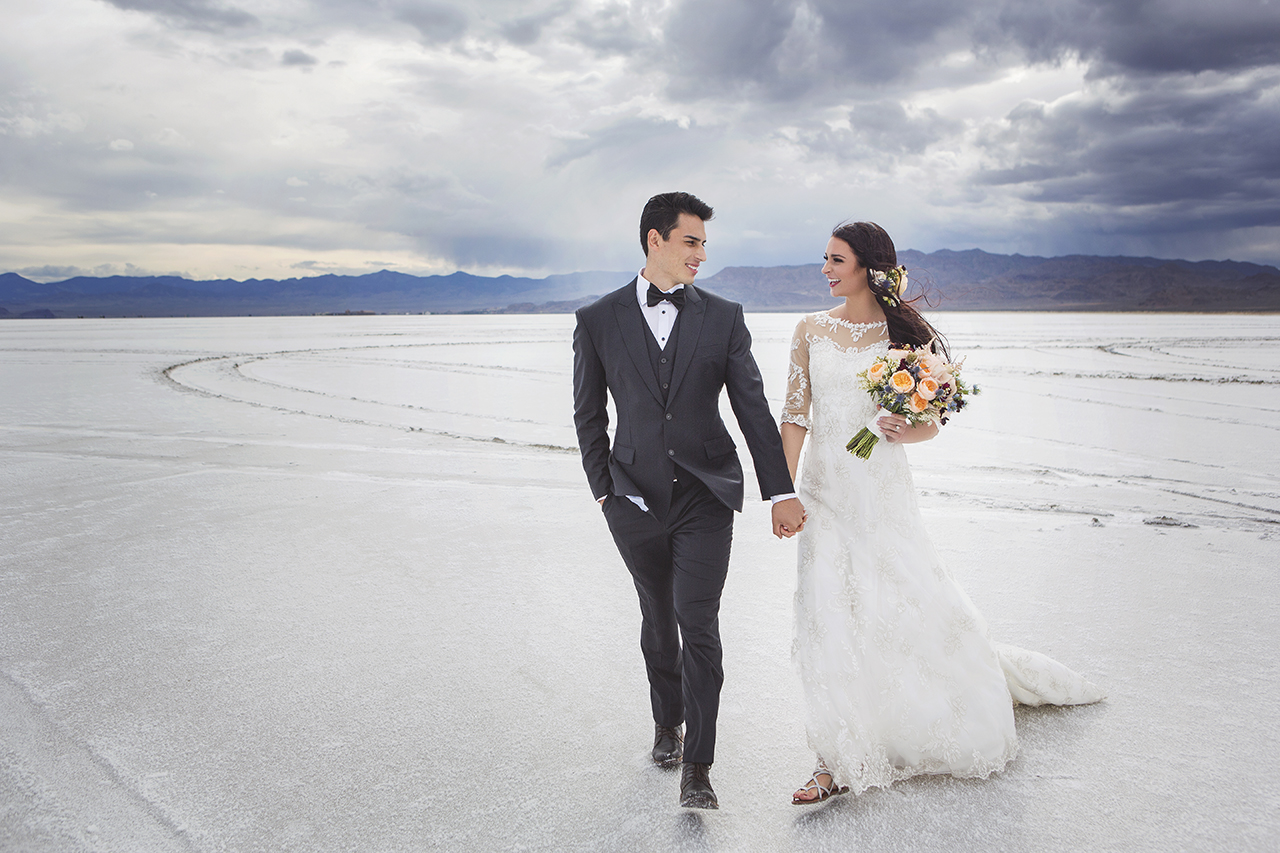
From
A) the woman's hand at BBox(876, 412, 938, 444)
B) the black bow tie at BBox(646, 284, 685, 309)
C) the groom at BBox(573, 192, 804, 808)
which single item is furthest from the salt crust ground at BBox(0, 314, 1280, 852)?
the black bow tie at BBox(646, 284, 685, 309)

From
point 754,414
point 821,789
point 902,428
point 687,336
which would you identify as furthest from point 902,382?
point 821,789

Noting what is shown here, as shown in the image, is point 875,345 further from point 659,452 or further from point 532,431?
point 532,431

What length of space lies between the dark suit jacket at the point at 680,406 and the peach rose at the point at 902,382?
0.47 m

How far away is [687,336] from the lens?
2.79m

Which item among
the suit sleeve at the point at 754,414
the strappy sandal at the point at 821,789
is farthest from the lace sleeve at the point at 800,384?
the strappy sandal at the point at 821,789

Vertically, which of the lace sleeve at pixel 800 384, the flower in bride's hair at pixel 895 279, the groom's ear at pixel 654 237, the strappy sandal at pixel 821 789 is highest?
the groom's ear at pixel 654 237

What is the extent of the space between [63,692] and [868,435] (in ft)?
12.8

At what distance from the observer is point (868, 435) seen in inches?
117

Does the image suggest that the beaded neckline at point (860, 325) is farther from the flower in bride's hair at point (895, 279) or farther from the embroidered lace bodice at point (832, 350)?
the flower in bride's hair at point (895, 279)

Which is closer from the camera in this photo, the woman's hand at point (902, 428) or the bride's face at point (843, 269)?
the woman's hand at point (902, 428)

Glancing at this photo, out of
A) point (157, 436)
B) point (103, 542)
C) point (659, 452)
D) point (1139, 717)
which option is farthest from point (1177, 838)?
point (157, 436)

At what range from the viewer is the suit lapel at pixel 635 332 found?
2.80 meters

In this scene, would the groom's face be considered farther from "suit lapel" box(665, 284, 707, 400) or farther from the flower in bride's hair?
the flower in bride's hair

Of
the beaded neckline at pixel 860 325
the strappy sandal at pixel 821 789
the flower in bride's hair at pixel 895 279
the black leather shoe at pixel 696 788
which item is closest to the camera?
the black leather shoe at pixel 696 788
